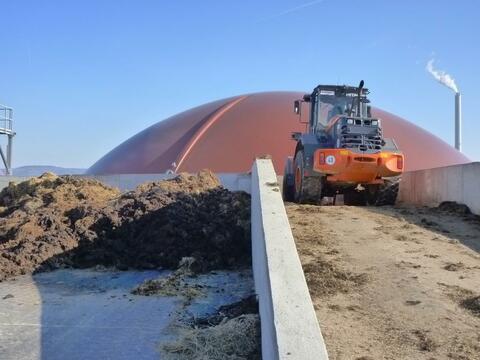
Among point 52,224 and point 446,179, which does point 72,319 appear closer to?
point 52,224

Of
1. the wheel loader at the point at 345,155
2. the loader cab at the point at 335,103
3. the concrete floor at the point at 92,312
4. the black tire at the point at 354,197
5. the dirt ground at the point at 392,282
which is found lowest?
the concrete floor at the point at 92,312

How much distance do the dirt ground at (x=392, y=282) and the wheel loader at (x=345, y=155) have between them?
196 cm

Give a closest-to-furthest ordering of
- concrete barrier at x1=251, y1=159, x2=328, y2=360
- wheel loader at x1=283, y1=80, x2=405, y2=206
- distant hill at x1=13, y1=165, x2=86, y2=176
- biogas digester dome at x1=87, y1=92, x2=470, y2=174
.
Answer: concrete barrier at x1=251, y1=159, x2=328, y2=360 → wheel loader at x1=283, y1=80, x2=405, y2=206 → biogas digester dome at x1=87, y1=92, x2=470, y2=174 → distant hill at x1=13, y1=165, x2=86, y2=176

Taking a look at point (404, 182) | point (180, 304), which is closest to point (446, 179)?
point (404, 182)

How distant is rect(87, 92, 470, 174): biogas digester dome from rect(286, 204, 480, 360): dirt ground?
49.2 feet

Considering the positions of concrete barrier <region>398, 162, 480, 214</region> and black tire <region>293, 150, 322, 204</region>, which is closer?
concrete barrier <region>398, 162, 480, 214</region>

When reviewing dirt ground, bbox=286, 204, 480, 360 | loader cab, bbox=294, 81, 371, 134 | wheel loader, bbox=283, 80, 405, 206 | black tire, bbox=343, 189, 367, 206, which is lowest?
dirt ground, bbox=286, 204, 480, 360

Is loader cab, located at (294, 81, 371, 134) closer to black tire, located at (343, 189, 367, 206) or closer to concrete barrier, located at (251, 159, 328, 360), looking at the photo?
black tire, located at (343, 189, 367, 206)

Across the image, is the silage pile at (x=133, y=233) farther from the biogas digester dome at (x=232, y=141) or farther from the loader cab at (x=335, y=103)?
the biogas digester dome at (x=232, y=141)

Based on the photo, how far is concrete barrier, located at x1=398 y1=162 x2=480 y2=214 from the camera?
1029 cm

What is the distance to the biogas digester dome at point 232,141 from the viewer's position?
2467 centimetres

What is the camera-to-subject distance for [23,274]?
7707mm

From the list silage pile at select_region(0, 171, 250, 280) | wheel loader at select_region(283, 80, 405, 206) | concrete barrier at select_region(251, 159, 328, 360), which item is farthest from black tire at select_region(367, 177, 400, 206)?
concrete barrier at select_region(251, 159, 328, 360)

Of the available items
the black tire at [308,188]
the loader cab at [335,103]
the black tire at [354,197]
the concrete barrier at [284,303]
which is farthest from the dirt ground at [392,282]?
the loader cab at [335,103]
